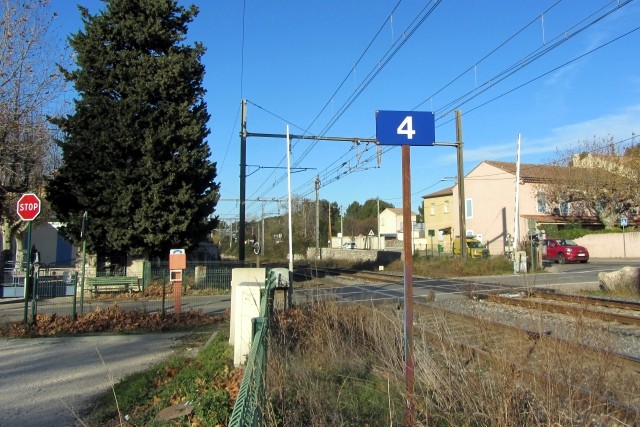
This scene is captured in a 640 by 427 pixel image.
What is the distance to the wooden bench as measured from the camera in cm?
1934

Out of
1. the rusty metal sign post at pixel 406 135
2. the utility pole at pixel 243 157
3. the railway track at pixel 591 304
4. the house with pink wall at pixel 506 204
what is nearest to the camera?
the rusty metal sign post at pixel 406 135

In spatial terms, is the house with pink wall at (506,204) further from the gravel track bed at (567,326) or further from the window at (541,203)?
the gravel track bed at (567,326)

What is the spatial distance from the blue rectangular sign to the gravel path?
3.95m

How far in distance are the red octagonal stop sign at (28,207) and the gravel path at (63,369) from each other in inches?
110

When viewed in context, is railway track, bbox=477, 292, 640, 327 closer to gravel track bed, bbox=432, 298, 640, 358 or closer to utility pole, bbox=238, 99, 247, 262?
gravel track bed, bbox=432, 298, 640, 358

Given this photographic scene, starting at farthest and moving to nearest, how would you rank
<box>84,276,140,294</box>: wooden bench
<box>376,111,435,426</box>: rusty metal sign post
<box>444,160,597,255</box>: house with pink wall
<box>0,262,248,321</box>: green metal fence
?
<box>444,160,597,255</box>: house with pink wall
<box>84,276,140,294</box>: wooden bench
<box>0,262,248,321</box>: green metal fence
<box>376,111,435,426</box>: rusty metal sign post

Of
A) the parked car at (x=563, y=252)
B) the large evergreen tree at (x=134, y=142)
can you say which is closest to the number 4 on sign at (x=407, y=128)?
the large evergreen tree at (x=134, y=142)

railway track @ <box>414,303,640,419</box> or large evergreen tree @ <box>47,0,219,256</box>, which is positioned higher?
large evergreen tree @ <box>47,0,219,256</box>

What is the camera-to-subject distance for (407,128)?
16.3 feet

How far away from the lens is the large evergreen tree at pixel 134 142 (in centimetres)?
2006

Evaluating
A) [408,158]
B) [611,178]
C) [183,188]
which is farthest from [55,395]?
[611,178]

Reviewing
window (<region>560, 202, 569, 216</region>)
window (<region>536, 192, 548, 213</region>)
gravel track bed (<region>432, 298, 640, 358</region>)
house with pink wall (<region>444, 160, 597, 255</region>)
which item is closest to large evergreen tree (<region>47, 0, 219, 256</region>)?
gravel track bed (<region>432, 298, 640, 358</region>)

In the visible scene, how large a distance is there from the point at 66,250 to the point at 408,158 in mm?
40805

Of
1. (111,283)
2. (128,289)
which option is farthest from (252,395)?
(128,289)
